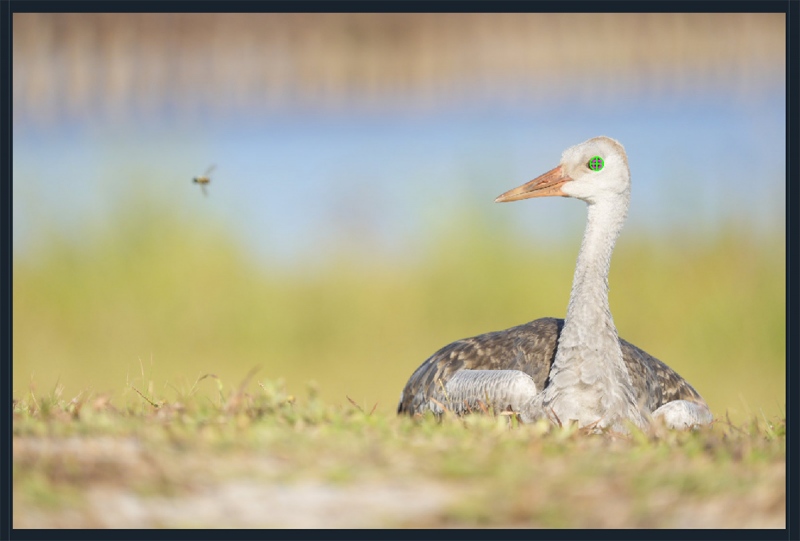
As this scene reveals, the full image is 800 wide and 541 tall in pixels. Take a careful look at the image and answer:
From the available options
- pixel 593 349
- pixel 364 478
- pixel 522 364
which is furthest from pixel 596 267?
pixel 364 478

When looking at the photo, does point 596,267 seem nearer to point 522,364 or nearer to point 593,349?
point 593,349

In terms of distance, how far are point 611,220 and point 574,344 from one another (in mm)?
912

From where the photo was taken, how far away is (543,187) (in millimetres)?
7527

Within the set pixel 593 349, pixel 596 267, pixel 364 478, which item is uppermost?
pixel 596 267

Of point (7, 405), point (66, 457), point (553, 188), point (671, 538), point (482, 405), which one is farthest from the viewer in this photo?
point (553, 188)

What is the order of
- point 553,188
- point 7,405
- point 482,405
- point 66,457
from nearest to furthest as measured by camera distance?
1. point 66,457
2. point 7,405
3. point 482,405
4. point 553,188

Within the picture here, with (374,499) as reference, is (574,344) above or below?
above

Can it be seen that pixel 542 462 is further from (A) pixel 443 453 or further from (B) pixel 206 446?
(B) pixel 206 446

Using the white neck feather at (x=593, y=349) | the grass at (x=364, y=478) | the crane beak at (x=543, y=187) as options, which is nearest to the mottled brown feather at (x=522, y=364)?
the white neck feather at (x=593, y=349)

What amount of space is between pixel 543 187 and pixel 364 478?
3273mm

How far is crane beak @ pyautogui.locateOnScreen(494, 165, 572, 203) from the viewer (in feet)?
24.6

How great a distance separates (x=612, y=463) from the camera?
17.0ft

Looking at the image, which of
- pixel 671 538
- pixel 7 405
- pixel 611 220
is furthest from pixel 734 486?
pixel 7 405

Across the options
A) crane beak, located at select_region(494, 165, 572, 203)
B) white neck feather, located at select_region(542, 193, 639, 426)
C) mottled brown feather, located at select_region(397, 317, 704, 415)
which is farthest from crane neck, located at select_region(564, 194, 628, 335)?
mottled brown feather, located at select_region(397, 317, 704, 415)
